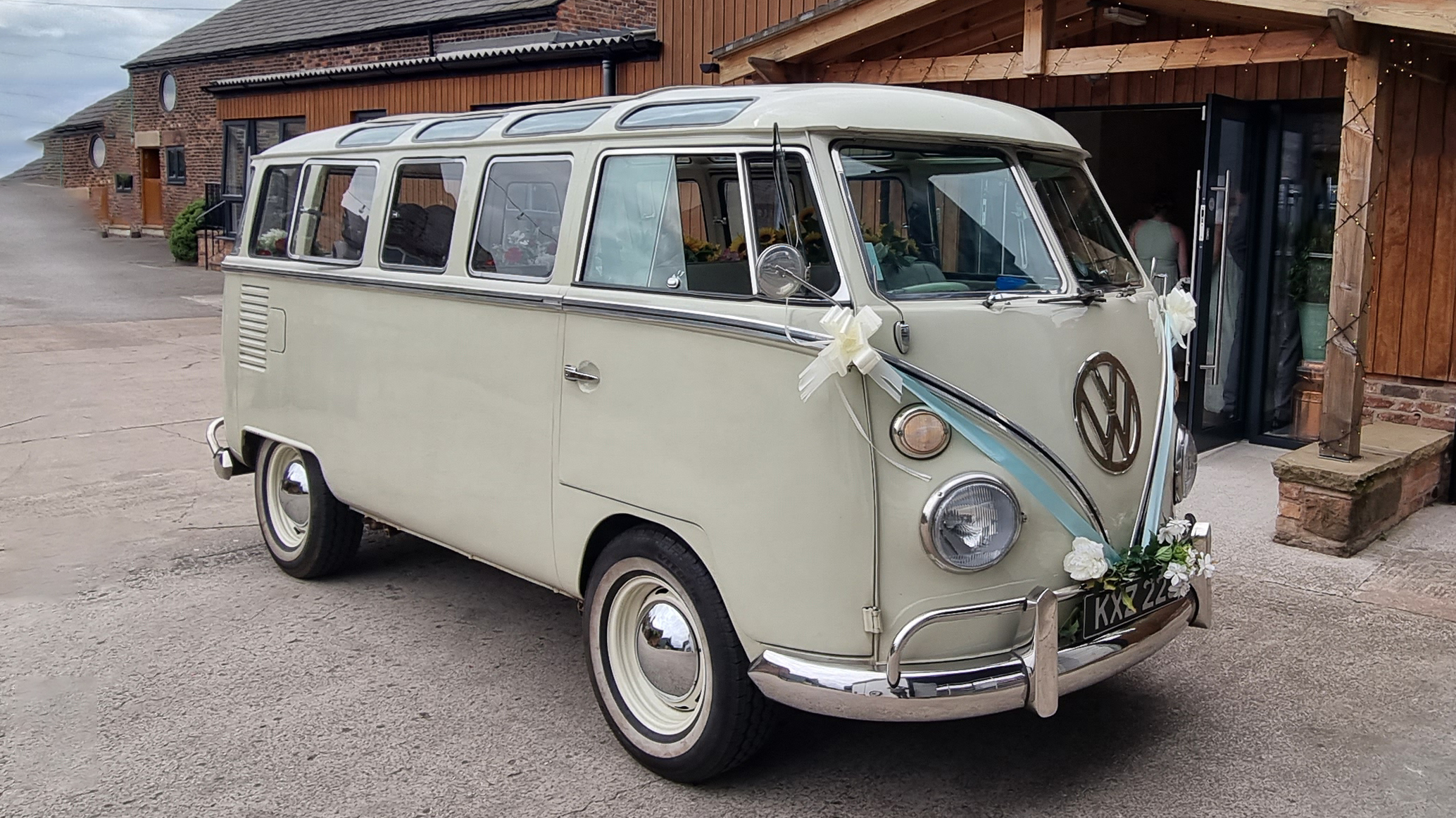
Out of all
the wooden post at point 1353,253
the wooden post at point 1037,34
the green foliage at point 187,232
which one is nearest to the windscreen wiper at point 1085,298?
the wooden post at point 1353,253

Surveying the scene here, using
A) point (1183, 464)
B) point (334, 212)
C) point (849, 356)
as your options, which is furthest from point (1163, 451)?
point (334, 212)

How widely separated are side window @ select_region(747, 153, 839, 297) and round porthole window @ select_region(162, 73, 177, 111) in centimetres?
2831

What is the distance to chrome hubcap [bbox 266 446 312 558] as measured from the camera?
6.16 metres

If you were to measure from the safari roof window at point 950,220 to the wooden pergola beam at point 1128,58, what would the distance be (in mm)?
3895

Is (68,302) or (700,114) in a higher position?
(700,114)

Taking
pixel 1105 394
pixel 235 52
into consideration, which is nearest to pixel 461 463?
pixel 1105 394

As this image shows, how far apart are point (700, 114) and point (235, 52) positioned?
2491cm

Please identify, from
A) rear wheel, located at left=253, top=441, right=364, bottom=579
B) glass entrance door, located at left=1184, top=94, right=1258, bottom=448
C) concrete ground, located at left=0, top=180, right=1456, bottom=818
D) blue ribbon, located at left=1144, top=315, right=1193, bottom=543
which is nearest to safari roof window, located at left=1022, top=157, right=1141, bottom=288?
blue ribbon, located at left=1144, top=315, right=1193, bottom=543

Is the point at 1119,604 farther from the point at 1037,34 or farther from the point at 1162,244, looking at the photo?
the point at 1162,244

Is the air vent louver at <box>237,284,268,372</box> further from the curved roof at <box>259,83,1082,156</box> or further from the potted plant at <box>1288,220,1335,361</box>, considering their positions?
the potted plant at <box>1288,220,1335,361</box>

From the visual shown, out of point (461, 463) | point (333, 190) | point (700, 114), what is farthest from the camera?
point (333, 190)

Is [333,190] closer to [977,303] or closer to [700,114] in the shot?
[700,114]

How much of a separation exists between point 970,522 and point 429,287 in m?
2.52

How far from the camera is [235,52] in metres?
25.9
